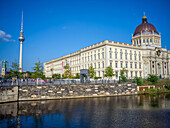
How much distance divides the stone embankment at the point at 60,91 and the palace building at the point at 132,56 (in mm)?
18625

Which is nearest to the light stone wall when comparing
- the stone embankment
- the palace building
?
the palace building

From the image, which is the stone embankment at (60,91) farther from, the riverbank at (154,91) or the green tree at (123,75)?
the riverbank at (154,91)

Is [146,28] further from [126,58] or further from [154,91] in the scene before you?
[154,91]

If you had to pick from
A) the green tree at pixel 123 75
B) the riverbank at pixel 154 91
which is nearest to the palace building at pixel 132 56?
the green tree at pixel 123 75

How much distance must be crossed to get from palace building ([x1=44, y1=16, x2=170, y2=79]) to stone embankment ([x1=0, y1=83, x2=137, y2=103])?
18.6 m

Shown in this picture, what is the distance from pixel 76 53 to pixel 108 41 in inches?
1087

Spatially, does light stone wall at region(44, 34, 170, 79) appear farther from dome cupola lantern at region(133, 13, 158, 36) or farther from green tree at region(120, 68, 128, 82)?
dome cupola lantern at region(133, 13, 158, 36)

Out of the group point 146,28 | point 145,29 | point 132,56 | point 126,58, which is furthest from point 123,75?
point 146,28

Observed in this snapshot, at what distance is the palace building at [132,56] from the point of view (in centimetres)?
6481

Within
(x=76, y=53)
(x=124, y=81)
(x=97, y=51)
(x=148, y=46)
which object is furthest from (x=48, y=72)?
(x=124, y=81)

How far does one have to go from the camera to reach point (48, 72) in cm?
13275

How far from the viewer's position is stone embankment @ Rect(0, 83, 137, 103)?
32.8 meters

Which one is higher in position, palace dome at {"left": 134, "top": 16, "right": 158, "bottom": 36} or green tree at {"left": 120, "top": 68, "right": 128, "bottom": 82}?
palace dome at {"left": 134, "top": 16, "right": 158, "bottom": 36}

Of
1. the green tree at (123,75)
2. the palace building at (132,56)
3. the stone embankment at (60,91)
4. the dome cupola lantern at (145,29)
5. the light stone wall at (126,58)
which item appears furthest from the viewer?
the dome cupola lantern at (145,29)
